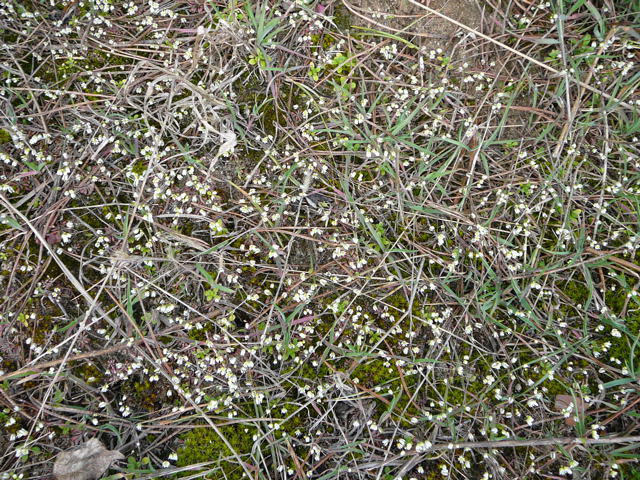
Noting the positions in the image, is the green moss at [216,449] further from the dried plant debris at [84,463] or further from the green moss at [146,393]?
the dried plant debris at [84,463]

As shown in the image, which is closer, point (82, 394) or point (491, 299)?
point (82, 394)

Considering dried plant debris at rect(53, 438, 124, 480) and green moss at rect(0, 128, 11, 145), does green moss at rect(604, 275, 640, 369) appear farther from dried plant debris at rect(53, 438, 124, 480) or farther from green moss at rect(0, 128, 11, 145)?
green moss at rect(0, 128, 11, 145)

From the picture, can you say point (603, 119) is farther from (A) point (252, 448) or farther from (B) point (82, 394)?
(B) point (82, 394)

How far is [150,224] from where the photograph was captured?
2.67 m

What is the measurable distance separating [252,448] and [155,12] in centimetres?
286

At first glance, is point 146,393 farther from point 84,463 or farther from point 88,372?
point 84,463

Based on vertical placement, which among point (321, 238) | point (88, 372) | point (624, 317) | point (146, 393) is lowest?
point (146, 393)

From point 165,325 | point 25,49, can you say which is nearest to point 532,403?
point 165,325

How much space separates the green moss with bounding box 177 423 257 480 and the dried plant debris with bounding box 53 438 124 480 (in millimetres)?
377

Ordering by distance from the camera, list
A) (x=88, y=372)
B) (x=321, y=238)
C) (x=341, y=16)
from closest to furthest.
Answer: (x=88, y=372)
(x=321, y=238)
(x=341, y=16)

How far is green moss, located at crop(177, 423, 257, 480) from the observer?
2486 mm

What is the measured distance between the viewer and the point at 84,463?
241cm

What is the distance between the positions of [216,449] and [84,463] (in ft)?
2.49

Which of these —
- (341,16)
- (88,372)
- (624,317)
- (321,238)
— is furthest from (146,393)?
(624,317)
